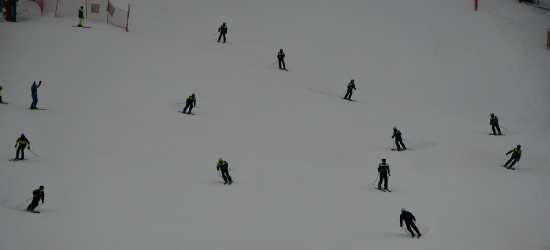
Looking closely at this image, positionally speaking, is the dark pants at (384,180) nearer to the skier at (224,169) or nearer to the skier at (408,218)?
the skier at (408,218)

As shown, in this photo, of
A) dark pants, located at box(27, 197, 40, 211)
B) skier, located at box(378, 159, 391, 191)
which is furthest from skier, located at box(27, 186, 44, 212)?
skier, located at box(378, 159, 391, 191)

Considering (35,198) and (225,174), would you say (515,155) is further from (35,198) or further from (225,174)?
(35,198)

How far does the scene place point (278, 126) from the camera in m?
21.9

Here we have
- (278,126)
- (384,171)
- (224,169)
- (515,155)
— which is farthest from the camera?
(278,126)

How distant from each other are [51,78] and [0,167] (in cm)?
966

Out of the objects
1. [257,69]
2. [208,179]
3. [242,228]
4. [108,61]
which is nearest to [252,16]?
[257,69]

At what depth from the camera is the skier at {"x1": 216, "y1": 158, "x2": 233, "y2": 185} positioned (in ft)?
51.3

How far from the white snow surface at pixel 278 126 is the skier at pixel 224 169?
0.99 feet

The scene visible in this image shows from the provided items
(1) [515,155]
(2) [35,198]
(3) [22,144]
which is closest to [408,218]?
(1) [515,155]

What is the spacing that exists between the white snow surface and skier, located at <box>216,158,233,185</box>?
11.8 inches

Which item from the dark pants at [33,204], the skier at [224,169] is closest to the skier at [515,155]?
the skier at [224,169]

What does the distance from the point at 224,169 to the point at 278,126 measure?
665 cm

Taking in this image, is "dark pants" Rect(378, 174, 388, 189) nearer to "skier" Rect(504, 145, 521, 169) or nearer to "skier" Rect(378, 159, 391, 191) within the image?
"skier" Rect(378, 159, 391, 191)

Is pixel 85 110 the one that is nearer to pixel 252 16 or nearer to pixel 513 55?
pixel 252 16
